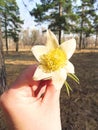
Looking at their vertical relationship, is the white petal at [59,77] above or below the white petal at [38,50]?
below

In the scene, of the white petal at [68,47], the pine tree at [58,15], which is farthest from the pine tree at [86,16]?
the white petal at [68,47]

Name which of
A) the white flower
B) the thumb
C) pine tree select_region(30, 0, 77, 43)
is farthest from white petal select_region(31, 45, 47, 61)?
pine tree select_region(30, 0, 77, 43)

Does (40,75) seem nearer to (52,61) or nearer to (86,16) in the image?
(52,61)

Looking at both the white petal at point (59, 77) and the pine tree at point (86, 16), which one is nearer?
the white petal at point (59, 77)

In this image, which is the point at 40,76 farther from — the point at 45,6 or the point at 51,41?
the point at 45,6

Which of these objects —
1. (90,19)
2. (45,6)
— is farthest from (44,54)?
(90,19)

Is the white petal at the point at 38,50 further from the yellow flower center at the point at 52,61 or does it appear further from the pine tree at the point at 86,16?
the pine tree at the point at 86,16

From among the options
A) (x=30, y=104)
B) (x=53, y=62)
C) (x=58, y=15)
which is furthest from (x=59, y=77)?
(x=58, y=15)
